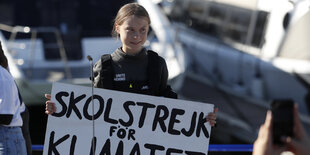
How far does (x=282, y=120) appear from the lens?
171cm

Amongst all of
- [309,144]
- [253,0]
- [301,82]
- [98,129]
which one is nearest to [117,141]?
[98,129]

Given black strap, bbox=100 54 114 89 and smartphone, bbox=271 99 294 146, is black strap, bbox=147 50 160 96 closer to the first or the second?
black strap, bbox=100 54 114 89

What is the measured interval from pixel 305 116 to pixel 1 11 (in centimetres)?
570

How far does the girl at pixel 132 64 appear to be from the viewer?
3.35 meters

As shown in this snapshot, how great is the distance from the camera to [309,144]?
64.8 inches

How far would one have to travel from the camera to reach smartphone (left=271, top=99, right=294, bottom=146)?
1678 mm

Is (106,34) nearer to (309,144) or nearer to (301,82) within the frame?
(301,82)

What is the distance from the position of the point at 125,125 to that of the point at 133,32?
0.51 m

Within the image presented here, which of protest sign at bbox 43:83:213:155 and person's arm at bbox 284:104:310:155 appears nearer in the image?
person's arm at bbox 284:104:310:155

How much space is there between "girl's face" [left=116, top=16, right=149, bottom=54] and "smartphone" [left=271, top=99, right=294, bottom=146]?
1.69m

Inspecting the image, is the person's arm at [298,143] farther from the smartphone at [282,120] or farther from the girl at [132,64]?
the girl at [132,64]

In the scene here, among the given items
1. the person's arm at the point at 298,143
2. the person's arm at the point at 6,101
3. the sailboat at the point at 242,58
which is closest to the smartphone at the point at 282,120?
the person's arm at the point at 298,143

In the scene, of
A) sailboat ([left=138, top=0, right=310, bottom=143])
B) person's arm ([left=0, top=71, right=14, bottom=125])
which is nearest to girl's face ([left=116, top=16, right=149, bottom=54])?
person's arm ([left=0, top=71, right=14, bottom=125])

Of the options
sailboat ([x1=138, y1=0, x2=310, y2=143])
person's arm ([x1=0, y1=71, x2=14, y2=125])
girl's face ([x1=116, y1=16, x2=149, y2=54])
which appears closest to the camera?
girl's face ([x1=116, y1=16, x2=149, y2=54])
